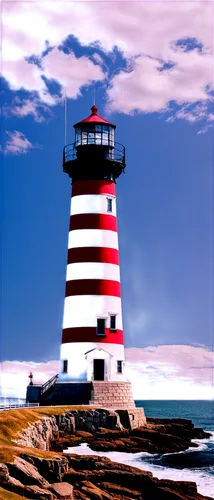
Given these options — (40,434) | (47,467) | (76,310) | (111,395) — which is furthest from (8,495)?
(76,310)

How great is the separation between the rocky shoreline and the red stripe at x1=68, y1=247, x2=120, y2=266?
1059 centimetres

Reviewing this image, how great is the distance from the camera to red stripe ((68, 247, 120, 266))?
5075 cm

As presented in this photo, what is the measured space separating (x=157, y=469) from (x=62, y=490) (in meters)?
13.1

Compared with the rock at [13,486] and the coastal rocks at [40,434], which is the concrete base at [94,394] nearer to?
the coastal rocks at [40,434]

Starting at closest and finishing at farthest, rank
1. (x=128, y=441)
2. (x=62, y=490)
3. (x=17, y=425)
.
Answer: (x=62, y=490), (x=17, y=425), (x=128, y=441)

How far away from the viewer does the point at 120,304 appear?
51.6 m

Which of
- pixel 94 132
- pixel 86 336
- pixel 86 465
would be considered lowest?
pixel 86 465

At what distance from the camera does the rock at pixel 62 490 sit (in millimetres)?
25047

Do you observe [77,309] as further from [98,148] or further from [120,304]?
[98,148]

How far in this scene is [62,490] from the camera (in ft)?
83.6

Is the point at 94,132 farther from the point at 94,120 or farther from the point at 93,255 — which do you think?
the point at 93,255

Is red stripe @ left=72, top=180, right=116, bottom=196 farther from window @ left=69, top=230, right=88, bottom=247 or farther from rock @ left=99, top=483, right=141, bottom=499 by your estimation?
rock @ left=99, top=483, right=141, bottom=499

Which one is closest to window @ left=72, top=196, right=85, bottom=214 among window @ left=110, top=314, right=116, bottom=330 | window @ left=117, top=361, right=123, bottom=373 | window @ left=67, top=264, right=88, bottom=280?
window @ left=67, top=264, right=88, bottom=280

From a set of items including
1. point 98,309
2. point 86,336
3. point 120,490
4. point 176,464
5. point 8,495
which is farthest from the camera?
point 98,309
